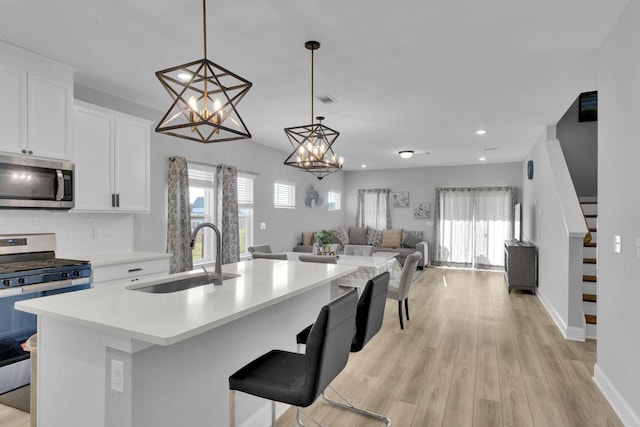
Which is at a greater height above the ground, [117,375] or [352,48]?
[352,48]

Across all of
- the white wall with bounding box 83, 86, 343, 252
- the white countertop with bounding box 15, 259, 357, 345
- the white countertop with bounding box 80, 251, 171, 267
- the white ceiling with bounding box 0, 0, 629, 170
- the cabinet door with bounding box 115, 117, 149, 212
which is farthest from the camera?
the white wall with bounding box 83, 86, 343, 252

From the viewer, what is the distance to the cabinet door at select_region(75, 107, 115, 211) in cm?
345

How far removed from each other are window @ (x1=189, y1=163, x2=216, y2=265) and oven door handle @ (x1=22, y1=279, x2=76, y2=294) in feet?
7.22

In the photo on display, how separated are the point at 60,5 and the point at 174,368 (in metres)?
2.35

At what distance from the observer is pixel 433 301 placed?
5688 mm

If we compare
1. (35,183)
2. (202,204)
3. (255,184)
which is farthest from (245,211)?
(35,183)

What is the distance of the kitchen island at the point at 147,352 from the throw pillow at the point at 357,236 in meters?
7.63

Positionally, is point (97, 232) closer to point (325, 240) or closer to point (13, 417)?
point (13, 417)

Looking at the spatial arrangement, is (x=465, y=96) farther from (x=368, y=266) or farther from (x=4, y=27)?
(x=4, y=27)

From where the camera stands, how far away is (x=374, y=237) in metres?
9.72

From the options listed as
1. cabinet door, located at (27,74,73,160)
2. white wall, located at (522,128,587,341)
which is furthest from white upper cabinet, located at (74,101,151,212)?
white wall, located at (522,128,587,341)

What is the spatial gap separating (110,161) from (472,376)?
153 inches

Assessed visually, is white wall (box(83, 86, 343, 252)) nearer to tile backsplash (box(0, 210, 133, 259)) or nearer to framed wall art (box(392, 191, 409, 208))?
tile backsplash (box(0, 210, 133, 259))

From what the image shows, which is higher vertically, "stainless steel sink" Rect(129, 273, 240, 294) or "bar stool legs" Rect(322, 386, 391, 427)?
"stainless steel sink" Rect(129, 273, 240, 294)
